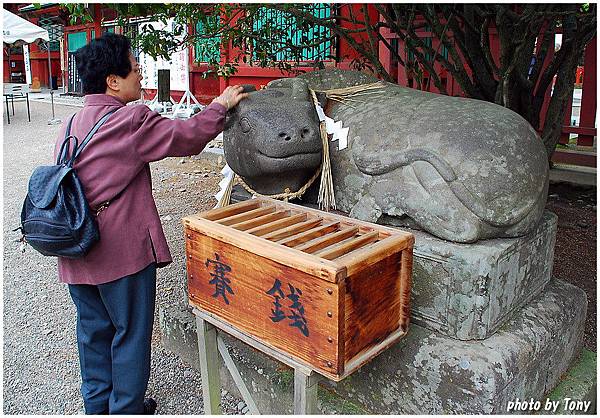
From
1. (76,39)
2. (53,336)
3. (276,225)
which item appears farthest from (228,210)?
(76,39)

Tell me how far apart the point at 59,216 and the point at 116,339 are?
0.58 meters

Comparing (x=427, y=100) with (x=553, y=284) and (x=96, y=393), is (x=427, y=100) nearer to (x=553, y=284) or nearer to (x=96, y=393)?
(x=553, y=284)

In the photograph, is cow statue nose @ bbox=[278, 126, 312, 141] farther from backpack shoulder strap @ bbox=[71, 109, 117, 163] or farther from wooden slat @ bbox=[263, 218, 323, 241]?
backpack shoulder strap @ bbox=[71, 109, 117, 163]

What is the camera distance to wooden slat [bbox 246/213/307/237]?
6.46 ft

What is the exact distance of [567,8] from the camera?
363cm

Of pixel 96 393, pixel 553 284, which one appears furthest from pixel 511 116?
pixel 96 393

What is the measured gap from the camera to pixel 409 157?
233 centimetres

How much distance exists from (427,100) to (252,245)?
1.25m

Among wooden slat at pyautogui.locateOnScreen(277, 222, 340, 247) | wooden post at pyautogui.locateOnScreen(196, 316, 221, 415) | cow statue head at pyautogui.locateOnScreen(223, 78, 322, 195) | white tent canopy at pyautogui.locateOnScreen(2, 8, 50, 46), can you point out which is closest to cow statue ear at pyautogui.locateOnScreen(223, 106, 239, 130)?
cow statue head at pyautogui.locateOnScreen(223, 78, 322, 195)

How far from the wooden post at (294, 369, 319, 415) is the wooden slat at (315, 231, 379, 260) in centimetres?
38

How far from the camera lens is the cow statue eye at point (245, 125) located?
2496 millimetres

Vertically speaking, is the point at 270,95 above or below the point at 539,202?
above

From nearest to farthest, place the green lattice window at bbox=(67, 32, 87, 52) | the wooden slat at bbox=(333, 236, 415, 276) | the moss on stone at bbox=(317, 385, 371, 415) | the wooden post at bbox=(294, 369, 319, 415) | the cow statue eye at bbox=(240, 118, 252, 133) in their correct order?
the wooden slat at bbox=(333, 236, 415, 276)
the wooden post at bbox=(294, 369, 319, 415)
the moss on stone at bbox=(317, 385, 371, 415)
the cow statue eye at bbox=(240, 118, 252, 133)
the green lattice window at bbox=(67, 32, 87, 52)

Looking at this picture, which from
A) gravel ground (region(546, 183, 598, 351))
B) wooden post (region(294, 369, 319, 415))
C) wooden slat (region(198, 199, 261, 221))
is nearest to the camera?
wooden post (region(294, 369, 319, 415))
